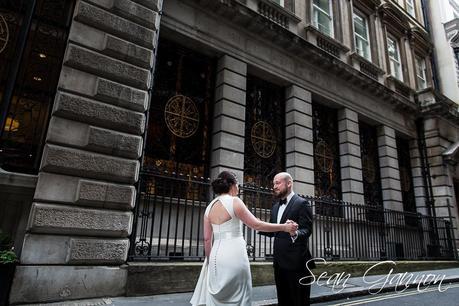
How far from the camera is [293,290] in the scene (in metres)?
3.47

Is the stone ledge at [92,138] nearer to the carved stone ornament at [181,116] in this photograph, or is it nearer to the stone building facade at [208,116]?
the stone building facade at [208,116]

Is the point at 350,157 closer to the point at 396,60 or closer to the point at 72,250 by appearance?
the point at 396,60

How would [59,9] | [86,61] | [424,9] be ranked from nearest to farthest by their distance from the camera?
[86,61] → [59,9] → [424,9]

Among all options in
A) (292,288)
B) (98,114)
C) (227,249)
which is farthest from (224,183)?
(98,114)

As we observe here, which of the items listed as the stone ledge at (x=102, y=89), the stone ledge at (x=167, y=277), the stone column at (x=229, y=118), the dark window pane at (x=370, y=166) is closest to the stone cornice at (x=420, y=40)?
the dark window pane at (x=370, y=166)

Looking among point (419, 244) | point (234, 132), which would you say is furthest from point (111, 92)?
point (419, 244)

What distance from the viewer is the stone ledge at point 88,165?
554 centimetres

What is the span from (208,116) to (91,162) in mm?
4826

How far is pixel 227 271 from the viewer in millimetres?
3016

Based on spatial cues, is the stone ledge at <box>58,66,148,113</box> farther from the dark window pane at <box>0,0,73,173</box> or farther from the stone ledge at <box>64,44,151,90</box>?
the dark window pane at <box>0,0,73,173</box>

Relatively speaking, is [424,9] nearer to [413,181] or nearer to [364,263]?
[413,181]

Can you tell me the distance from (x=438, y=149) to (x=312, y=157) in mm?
9191

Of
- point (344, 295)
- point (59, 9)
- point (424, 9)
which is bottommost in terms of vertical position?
point (344, 295)

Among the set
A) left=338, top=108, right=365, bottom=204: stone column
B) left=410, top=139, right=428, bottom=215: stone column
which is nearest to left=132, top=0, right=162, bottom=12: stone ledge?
left=338, top=108, right=365, bottom=204: stone column
